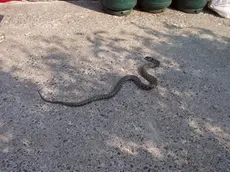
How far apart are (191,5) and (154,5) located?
0.79m

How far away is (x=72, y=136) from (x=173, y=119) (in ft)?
4.11

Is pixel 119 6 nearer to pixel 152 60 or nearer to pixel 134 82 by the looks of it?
pixel 152 60

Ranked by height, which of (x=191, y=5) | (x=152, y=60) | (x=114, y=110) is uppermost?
(x=191, y=5)

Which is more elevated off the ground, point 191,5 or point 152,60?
point 191,5

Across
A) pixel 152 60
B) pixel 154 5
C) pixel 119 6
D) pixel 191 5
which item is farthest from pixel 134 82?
pixel 191 5

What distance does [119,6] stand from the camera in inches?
231

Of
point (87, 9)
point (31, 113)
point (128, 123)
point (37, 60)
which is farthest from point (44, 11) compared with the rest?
point (128, 123)

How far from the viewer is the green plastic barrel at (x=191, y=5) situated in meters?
6.29

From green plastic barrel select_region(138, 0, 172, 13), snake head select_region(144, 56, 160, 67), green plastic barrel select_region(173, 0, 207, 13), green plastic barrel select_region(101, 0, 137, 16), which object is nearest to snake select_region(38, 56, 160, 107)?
snake head select_region(144, 56, 160, 67)

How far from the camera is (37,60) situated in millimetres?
4746

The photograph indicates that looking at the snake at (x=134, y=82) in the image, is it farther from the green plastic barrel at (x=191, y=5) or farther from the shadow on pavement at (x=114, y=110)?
the green plastic barrel at (x=191, y=5)

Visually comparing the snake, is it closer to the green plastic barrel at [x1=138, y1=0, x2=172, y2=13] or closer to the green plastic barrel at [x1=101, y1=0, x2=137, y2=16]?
the green plastic barrel at [x1=101, y1=0, x2=137, y2=16]

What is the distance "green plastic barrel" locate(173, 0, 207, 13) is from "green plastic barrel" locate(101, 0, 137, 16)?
3.34 ft

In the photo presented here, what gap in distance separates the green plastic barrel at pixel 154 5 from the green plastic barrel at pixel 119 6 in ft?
0.88
